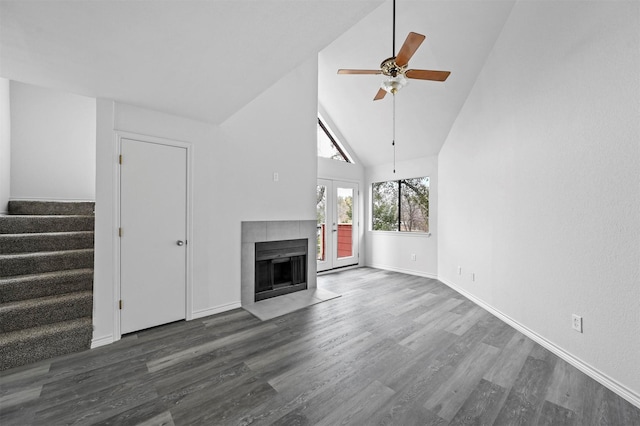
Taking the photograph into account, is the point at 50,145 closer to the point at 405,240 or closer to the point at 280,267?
the point at 280,267

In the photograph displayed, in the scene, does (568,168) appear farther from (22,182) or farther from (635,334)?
(22,182)

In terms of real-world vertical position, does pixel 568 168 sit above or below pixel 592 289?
above

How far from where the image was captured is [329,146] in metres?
5.93

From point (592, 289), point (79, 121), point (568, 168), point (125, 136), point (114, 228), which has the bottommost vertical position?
point (592, 289)

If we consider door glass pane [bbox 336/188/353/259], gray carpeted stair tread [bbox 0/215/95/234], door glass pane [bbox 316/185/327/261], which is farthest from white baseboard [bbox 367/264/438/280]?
gray carpeted stair tread [bbox 0/215/95/234]

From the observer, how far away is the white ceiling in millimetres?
1463

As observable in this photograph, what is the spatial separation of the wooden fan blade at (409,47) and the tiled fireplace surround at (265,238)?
258 cm

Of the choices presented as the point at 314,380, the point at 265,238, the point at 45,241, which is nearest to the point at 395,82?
the point at 265,238

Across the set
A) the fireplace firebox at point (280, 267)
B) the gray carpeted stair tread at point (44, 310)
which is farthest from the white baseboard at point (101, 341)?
the fireplace firebox at point (280, 267)

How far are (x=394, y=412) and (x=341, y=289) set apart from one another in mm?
2736

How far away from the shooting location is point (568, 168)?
2.32 m

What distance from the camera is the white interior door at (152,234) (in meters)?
2.72

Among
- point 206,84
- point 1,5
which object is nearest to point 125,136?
point 206,84

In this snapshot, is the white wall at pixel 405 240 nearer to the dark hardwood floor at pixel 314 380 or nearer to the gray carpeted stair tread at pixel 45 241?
the dark hardwood floor at pixel 314 380
